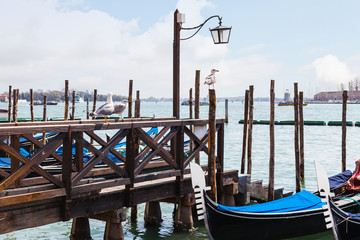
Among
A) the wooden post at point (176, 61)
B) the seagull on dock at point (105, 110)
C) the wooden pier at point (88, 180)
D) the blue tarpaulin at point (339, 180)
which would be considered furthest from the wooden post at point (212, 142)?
the blue tarpaulin at point (339, 180)

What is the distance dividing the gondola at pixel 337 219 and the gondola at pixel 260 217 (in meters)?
1.01

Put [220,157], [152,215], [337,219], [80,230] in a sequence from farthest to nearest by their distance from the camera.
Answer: [152,215]
[220,157]
[80,230]
[337,219]

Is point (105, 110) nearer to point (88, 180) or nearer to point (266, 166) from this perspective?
point (88, 180)

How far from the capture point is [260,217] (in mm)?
6832

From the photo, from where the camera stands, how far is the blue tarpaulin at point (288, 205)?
273 inches

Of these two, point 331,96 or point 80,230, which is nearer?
point 80,230

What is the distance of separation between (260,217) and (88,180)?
2579mm

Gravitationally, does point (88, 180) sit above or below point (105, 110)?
below

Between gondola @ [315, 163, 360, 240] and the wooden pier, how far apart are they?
203cm

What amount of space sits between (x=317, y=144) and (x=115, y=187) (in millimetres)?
23231

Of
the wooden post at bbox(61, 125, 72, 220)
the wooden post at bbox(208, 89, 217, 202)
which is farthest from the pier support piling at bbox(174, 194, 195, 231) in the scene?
the wooden post at bbox(61, 125, 72, 220)

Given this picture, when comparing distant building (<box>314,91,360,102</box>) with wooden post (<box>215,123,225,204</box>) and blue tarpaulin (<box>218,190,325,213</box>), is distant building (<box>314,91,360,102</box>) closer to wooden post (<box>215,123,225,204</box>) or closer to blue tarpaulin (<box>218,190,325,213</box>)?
blue tarpaulin (<box>218,190,325,213</box>)

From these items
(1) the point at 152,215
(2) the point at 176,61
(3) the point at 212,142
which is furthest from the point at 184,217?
(2) the point at 176,61

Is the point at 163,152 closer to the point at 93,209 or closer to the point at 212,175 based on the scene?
the point at 212,175
